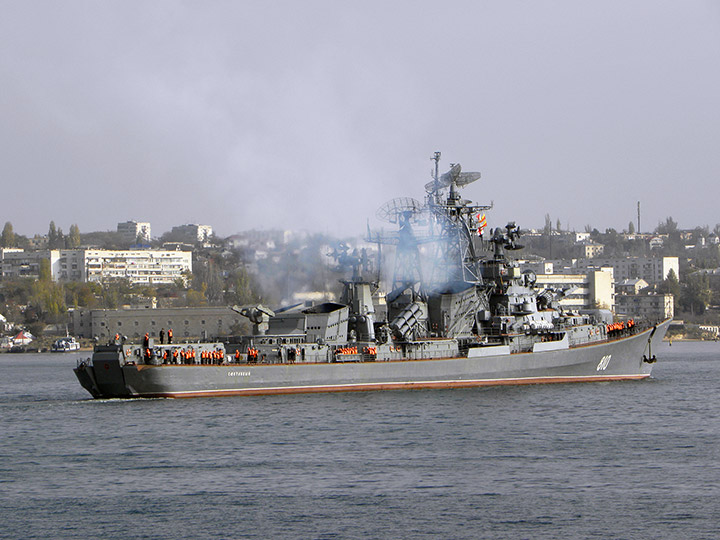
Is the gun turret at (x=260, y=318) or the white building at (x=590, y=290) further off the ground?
the white building at (x=590, y=290)

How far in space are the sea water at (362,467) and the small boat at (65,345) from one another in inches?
3580

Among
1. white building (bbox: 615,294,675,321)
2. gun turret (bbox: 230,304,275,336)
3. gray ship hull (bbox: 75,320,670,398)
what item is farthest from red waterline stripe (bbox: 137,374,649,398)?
white building (bbox: 615,294,675,321)

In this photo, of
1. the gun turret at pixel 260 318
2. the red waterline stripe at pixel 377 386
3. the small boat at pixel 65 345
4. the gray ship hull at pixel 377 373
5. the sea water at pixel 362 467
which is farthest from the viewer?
the small boat at pixel 65 345

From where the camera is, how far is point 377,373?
5516 centimetres

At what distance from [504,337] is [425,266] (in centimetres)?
649

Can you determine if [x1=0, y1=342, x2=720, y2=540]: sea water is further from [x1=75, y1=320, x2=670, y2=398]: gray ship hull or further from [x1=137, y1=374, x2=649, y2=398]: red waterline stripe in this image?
[x1=75, y1=320, x2=670, y2=398]: gray ship hull

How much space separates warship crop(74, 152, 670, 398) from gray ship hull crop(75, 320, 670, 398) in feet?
0.19

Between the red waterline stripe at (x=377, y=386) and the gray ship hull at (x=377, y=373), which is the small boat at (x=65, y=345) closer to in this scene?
the gray ship hull at (x=377, y=373)

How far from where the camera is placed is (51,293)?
168500 mm

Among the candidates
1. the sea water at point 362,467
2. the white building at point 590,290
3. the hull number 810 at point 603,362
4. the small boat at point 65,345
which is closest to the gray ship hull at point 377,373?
the hull number 810 at point 603,362

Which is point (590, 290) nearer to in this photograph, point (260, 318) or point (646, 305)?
point (646, 305)

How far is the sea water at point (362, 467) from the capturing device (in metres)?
27.7

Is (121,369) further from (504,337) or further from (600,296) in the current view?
(600,296)

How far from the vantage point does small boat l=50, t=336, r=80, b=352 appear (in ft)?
463
